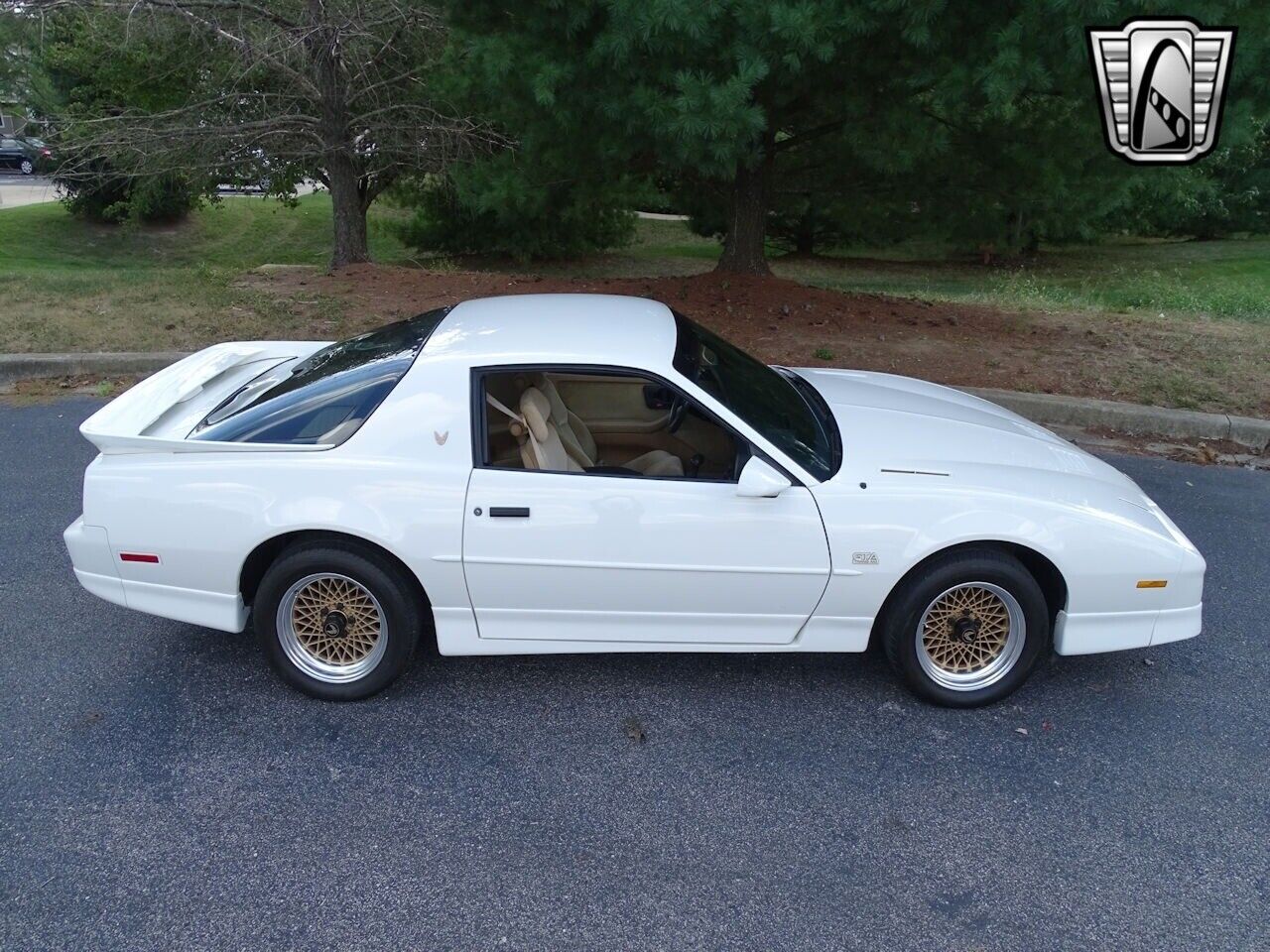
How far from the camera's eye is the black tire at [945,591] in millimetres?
3521

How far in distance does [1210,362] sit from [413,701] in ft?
24.1

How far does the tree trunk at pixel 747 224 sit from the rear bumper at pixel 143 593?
7.60 m

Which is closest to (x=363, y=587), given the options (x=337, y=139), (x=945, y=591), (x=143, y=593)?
(x=143, y=593)

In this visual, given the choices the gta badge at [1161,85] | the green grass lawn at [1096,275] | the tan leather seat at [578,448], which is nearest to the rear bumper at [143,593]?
the tan leather seat at [578,448]

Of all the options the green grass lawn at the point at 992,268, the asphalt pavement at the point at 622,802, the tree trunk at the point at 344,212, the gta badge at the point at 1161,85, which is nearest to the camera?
the asphalt pavement at the point at 622,802

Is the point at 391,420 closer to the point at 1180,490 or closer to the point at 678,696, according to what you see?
the point at 678,696

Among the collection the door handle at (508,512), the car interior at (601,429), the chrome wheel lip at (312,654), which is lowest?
the chrome wheel lip at (312,654)

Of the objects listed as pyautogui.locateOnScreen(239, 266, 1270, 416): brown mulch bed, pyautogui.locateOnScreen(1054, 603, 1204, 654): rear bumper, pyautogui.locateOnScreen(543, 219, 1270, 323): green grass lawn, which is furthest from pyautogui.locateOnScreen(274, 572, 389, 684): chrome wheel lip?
pyautogui.locateOnScreen(543, 219, 1270, 323): green grass lawn

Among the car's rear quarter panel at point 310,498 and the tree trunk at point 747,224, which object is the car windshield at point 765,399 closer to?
the car's rear quarter panel at point 310,498

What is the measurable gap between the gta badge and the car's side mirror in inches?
167

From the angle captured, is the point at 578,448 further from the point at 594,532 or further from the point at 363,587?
the point at 363,587

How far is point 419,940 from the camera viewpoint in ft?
8.70

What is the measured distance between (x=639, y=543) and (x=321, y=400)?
1.35 metres

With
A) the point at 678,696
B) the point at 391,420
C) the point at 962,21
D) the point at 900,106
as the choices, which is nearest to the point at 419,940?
the point at 678,696
